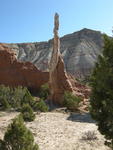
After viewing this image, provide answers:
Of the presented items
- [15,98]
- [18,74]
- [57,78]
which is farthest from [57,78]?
[18,74]

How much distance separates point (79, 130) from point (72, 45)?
10195 centimetres

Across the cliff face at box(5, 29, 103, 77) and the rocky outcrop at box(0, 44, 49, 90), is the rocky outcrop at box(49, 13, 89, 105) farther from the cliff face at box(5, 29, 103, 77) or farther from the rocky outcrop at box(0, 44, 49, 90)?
the cliff face at box(5, 29, 103, 77)

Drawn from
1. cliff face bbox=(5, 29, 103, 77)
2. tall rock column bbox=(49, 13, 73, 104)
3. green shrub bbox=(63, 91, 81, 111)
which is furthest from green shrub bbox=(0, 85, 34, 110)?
cliff face bbox=(5, 29, 103, 77)

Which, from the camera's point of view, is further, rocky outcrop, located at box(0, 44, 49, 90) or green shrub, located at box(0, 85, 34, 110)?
rocky outcrop, located at box(0, 44, 49, 90)

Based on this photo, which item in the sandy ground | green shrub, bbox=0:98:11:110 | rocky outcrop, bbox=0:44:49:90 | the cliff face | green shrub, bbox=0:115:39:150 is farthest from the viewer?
the cliff face

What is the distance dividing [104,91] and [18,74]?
4069 centimetres

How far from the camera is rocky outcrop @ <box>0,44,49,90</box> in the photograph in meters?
48.6

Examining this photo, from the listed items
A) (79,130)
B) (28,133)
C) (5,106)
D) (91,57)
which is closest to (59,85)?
(5,106)

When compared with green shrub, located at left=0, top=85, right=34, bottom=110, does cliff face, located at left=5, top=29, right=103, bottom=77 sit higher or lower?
higher

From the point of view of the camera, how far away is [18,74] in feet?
162

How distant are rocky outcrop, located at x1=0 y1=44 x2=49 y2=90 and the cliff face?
169 ft

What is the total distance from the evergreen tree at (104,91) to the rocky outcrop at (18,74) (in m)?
38.5

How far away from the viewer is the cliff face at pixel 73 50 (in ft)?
350

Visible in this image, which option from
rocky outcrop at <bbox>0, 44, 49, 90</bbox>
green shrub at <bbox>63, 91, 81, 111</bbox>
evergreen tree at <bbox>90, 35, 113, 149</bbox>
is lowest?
green shrub at <bbox>63, 91, 81, 111</bbox>
